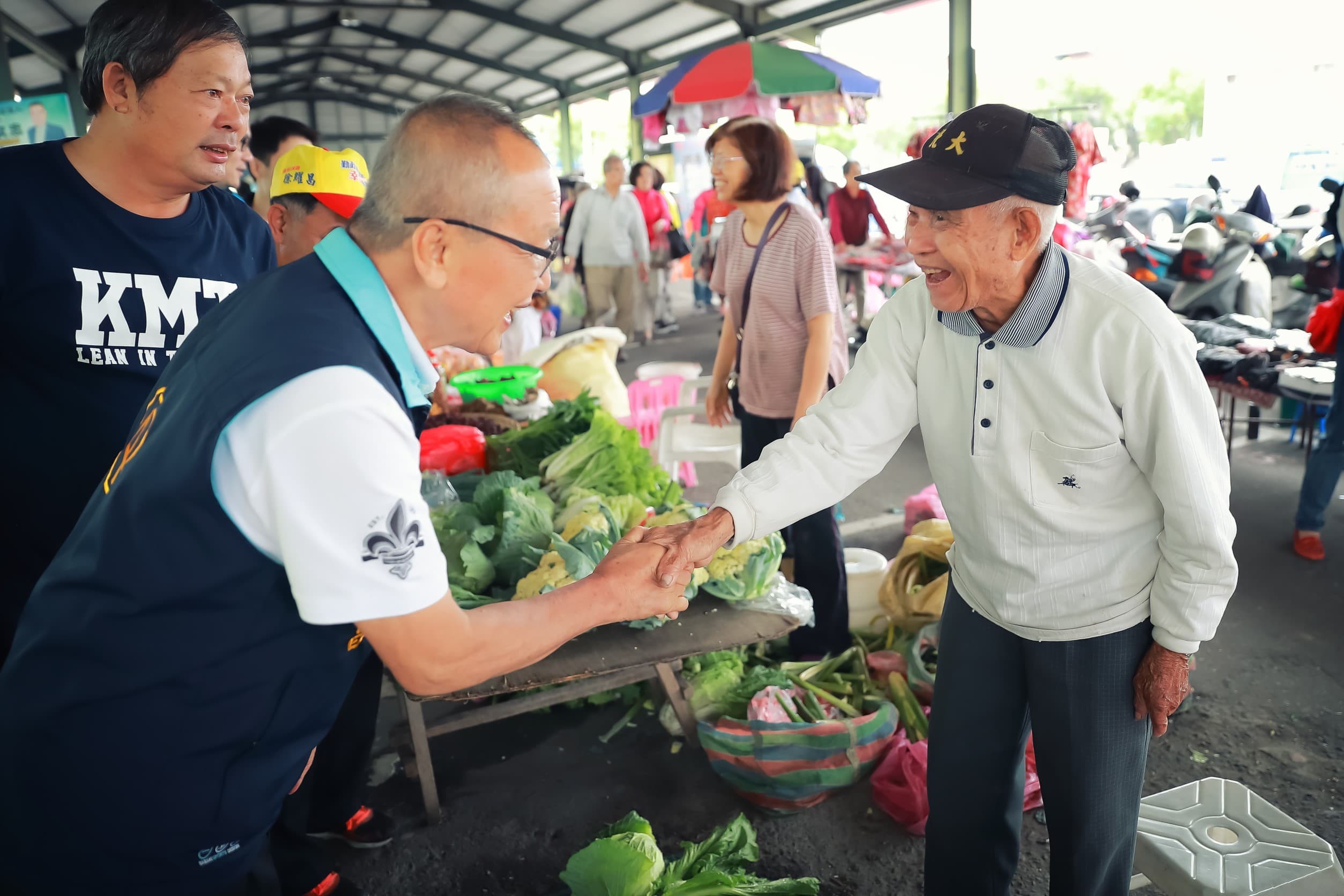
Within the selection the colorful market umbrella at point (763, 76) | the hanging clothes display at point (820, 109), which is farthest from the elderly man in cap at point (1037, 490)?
the hanging clothes display at point (820, 109)

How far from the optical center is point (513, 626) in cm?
129

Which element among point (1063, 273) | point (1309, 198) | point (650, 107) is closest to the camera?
point (1063, 273)

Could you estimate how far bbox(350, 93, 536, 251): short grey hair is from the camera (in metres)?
1.23

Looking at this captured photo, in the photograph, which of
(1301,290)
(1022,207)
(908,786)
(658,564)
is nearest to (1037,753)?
(658,564)

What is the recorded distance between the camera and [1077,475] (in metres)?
1.65

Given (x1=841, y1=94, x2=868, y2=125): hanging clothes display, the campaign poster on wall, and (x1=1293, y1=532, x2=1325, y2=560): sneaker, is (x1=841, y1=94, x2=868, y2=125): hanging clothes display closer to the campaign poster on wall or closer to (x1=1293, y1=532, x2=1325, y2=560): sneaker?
(x1=1293, y1=532, x2=1325, y2=560): sneaker

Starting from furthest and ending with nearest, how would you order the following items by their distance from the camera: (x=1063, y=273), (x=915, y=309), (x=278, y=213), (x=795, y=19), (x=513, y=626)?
(x=795, y=19)
(x=278, y=213)
(x=915, y=309)
(x=1063, y=273)
(x=513, y=626)

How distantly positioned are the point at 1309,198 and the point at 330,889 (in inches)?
578

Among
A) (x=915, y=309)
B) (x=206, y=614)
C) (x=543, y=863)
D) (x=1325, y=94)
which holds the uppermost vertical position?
(x=1325, y=94)

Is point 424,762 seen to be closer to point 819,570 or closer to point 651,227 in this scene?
point 819,570

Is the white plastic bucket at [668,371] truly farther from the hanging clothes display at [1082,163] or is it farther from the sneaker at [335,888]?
the hanging clothes display at [1082,163]

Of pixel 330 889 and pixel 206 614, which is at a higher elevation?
pixel 206 614

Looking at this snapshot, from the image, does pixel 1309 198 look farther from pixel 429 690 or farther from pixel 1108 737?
pixel 429 690

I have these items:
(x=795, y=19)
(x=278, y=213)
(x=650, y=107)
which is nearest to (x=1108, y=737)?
(x=278, y=213)
